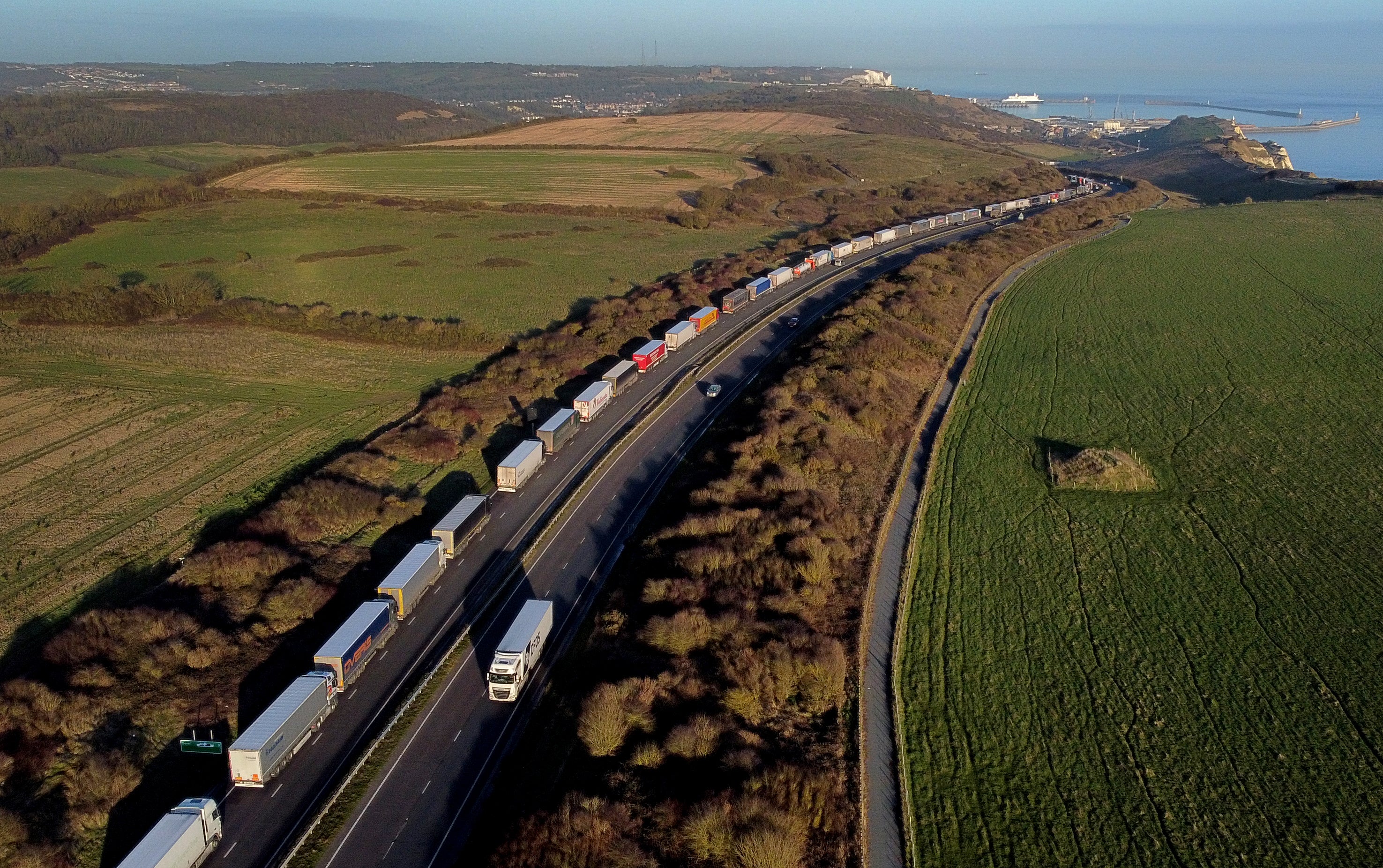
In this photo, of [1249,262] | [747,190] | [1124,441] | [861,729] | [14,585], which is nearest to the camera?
[861,729]

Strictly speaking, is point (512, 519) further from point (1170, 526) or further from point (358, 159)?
point (358, 159)

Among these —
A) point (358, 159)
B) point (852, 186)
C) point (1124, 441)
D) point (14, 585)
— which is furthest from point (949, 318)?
point (358, 159)

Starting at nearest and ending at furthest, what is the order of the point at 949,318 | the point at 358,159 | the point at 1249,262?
the point at 949,318 → the point at 1249,262 → the point at 358,159

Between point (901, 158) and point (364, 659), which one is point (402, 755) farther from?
point (901, 158)

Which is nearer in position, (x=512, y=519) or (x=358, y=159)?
(x=512, y=519)

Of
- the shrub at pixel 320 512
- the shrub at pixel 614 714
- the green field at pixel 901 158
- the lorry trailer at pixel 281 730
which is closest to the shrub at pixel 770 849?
the shrub at pixel 614 714

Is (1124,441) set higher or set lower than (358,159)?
lower

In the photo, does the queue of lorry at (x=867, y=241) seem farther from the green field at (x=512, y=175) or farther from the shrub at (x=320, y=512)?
the green field at (x=512, y=175)
